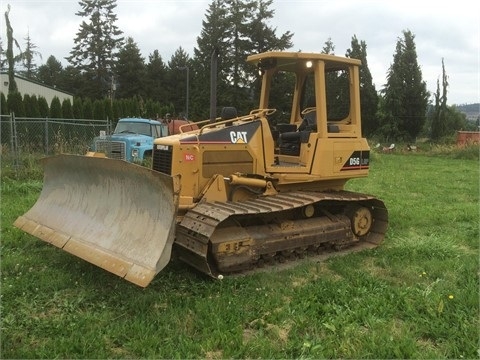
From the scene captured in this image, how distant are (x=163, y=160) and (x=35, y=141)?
12011mm

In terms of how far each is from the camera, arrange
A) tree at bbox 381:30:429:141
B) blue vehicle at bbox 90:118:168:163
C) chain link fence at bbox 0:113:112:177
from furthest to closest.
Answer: tree at bbox 381:30:429:141
blue vehicle at bbox 90:118:168:163
chain link fence at bbox 0:113:112:177

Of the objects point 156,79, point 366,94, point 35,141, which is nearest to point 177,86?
point 156,79

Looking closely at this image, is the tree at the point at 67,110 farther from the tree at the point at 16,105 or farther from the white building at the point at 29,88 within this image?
the white building at the point at 29,88

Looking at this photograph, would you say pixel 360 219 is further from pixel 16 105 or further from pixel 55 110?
pixel 55 110

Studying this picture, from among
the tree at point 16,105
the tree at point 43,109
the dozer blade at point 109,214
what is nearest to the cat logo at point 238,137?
the dozer blade at point 109,214

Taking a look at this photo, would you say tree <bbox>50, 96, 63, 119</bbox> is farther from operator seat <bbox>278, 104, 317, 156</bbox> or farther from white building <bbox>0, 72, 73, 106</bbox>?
operator seat <bbox>278, 104, 317, 156</bbox>

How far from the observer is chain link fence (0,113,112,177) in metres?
12.1

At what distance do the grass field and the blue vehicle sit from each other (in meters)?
8.02

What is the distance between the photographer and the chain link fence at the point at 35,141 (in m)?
12.1

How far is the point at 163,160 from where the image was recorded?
5875 millimetres

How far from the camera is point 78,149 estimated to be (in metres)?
14.9

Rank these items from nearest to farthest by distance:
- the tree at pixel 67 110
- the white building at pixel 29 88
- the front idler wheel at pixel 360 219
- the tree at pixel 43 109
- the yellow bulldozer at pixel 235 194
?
the yellow bulldozer at pixel 235 194, the front idler wheel at pixel 360 219, the tree at pixel 43 109, the tree at pixel 67 110, the white building at pixel 29 88

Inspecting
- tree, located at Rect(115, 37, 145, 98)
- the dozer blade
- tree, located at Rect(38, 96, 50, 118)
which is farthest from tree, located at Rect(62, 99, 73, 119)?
tree, located at Rect(115, 37, 145, 98)

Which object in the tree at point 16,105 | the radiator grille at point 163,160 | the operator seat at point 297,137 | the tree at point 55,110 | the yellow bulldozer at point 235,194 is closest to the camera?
the yellow bulldozer at point 235,194
